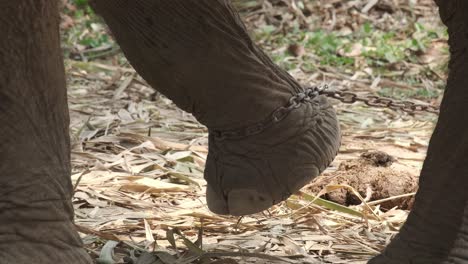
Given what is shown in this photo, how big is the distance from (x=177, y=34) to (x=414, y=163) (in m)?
1.94

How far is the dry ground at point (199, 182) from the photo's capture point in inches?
114

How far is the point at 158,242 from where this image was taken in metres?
2.97

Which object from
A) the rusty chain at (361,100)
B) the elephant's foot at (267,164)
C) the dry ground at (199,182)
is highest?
the rusty chain at (361,100)

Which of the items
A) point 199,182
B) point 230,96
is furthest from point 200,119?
point 199,182

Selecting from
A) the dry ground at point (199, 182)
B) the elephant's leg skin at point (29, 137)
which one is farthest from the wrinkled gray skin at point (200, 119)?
the dry ground at point (199, 182)

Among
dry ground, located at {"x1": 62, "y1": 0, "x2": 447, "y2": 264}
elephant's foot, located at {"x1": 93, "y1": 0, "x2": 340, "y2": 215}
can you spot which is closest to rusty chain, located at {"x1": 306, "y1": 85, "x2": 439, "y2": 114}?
elephant's foot, located at {"x1": 93, "y1": 0, "x2": 340, "y2": 215}

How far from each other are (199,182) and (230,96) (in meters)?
1.28

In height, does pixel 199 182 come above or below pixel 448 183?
below

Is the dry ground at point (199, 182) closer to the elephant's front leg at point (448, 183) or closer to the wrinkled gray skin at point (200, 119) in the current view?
the wrinkled gray skin at point (200, 119)

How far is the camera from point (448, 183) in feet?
7.27

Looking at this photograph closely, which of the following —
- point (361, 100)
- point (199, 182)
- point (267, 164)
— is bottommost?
point (199, 182)

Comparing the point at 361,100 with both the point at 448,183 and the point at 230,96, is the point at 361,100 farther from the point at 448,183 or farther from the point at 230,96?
the point at 448,183

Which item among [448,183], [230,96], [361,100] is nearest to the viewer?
[448,183]

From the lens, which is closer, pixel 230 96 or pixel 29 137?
pixel 29 137
